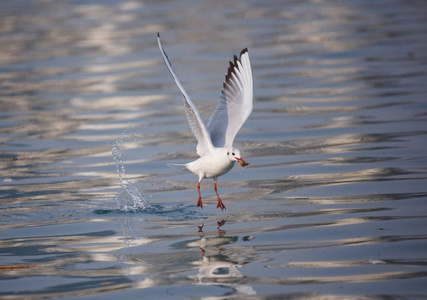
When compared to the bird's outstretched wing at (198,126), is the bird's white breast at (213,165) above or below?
below

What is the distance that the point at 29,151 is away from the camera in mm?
13328

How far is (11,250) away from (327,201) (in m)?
3.97

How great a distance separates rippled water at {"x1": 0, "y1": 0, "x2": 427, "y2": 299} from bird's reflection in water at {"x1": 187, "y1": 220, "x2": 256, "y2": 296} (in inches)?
0.9

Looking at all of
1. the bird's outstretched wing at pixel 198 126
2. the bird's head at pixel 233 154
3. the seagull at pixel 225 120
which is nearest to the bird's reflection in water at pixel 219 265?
the bird's head at pixel 233 154

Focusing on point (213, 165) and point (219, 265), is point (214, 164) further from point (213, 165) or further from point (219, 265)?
point (219, 265)

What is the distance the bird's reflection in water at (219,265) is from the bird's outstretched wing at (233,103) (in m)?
1.90

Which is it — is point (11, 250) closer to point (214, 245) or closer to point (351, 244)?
point (214, 245)

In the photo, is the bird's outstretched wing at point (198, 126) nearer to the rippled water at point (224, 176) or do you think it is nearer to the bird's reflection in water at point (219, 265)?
the rippled water at point (224, 176)

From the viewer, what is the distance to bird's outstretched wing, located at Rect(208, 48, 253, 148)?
10.2 m

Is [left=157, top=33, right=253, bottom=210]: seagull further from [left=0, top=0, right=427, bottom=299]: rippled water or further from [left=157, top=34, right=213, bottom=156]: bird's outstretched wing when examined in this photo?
[left=0, top=0, right=427, bottom=299]: rippled water

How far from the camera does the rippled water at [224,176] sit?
7.35 m

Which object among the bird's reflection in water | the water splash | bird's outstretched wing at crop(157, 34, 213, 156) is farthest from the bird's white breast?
the bird's reflection in water

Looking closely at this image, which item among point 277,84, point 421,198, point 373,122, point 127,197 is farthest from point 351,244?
point 277,84

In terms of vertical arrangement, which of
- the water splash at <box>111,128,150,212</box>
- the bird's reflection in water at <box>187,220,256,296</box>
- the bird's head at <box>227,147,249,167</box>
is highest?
the bird's head at <box>227,147,249,167</box>
